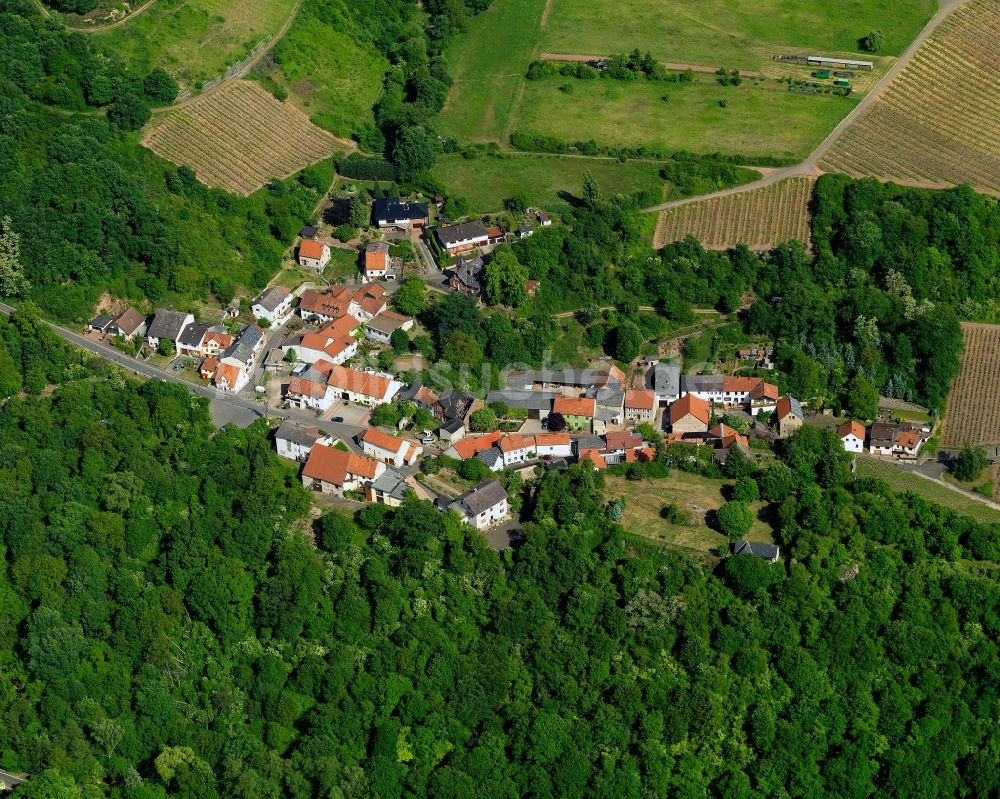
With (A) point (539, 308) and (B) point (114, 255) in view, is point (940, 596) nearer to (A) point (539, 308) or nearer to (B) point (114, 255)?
(A) point (539, 308)

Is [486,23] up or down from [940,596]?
up

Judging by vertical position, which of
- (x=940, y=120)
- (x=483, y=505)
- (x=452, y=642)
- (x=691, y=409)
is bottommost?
(x=452, y=642)

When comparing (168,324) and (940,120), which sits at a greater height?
(940,120)

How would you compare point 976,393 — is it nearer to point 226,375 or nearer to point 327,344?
point 327,344

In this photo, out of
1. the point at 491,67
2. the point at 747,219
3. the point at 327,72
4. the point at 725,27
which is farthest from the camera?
the point at 725,27

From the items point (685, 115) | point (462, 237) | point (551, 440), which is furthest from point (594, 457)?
point (685, 115)

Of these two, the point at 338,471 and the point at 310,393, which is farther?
the point at 310,393

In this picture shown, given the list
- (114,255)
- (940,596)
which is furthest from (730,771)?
(114,255)

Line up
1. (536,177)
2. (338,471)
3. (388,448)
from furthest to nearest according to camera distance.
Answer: (536,177) → (388,448) → (338,471)
